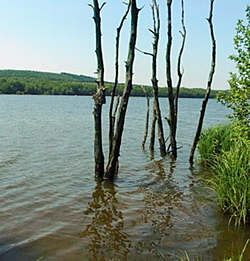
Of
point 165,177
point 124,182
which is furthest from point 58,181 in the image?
point 165,177

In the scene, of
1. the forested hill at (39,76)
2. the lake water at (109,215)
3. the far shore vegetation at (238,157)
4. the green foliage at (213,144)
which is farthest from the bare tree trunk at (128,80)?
the forested hill at (39,76)

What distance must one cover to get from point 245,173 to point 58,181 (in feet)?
18.6

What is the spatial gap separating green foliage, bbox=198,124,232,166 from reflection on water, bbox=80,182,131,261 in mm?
4758

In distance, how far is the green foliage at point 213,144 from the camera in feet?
38.1

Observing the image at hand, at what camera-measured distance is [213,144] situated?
11766 mm

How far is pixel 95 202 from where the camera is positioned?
7945 millimetres

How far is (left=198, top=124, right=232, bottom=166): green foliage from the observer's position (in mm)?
11625

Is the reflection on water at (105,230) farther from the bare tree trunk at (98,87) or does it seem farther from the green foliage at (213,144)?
the green foliage at (213,144)

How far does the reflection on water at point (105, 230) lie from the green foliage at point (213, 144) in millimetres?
4758

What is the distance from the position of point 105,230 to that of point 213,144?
Answer: 6733 millimetres

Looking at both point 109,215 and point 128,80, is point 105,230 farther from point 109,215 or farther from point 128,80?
point 128,80

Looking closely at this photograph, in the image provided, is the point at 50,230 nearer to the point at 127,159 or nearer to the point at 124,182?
the point at 124,182

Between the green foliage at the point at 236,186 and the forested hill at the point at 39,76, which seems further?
the forested hill at the point at 39,76

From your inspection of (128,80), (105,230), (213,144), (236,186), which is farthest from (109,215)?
(213,144)
